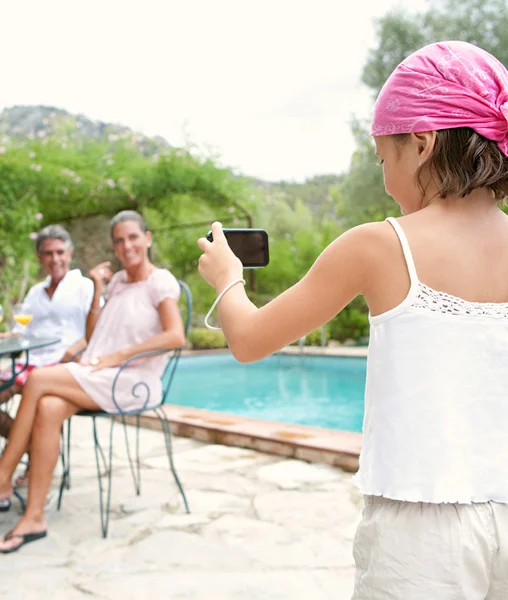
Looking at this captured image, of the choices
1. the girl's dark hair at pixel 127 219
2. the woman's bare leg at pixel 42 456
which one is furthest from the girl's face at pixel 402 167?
the girl's dark hair at pixel 127 219

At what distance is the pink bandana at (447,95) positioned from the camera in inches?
33.6

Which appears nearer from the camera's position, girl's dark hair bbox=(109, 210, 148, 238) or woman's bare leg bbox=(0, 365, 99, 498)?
woman's bare leg bbox=(0, 365, 99, 498)

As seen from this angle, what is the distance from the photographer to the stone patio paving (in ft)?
7.14

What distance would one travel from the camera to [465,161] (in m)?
0.86

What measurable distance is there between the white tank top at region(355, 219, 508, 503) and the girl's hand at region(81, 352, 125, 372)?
6.98 ft

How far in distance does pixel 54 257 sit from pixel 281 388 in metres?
5.36

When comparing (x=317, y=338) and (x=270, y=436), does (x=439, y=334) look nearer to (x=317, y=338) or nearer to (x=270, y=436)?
(x=270, y=436)

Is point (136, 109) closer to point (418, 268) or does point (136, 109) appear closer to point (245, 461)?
point (245, 461)

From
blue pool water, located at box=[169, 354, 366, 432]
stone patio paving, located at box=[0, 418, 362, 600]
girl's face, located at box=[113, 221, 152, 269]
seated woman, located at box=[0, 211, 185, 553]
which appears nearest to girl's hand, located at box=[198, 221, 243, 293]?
stone patio paving, located at box=[0, 418, 362, 600]

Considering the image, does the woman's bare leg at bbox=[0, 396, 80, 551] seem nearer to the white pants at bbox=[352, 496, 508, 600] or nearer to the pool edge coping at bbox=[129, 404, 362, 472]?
the pool edge coping at bbox=[129, 404, 362, 472]

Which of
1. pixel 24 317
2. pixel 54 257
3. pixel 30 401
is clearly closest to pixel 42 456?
pixel 30 401

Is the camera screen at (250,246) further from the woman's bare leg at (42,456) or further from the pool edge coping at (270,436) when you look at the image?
the pool edge coping at (270,436)

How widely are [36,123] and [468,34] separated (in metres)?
28.0

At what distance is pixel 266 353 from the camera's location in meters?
0.93
